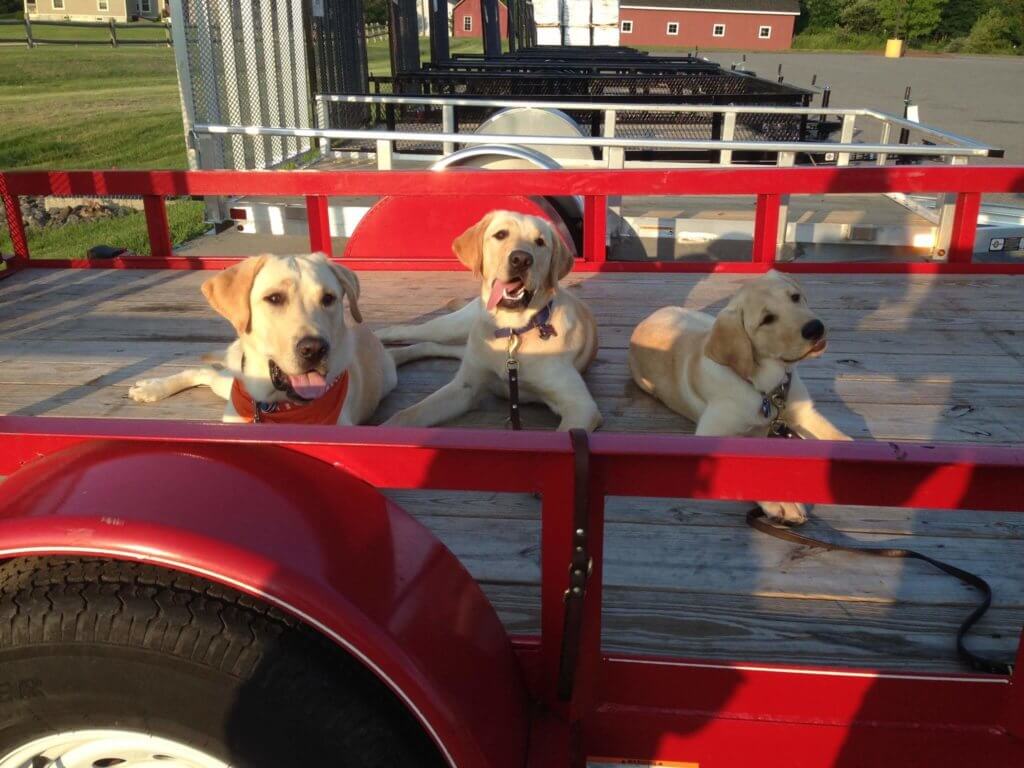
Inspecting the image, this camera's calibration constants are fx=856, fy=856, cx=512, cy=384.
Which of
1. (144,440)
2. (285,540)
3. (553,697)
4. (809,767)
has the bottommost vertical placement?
(809,767)

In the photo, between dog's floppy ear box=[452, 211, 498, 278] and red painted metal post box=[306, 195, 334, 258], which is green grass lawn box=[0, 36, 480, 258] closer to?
red painted metal post box=[306, 195, 334, 258]

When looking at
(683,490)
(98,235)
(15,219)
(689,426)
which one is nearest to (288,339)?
(689,426)

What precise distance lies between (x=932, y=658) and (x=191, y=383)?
9.53 feet

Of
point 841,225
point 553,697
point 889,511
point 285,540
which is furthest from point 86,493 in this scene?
point 841,225

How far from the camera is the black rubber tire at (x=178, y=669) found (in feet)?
4.46

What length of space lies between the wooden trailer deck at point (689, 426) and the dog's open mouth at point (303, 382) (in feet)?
1.52

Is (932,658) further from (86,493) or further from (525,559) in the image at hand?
(86,493)

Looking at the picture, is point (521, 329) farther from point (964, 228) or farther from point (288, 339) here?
point (964, 228)

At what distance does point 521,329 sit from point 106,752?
2419mm

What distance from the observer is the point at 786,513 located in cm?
251

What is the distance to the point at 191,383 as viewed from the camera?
3.61 m

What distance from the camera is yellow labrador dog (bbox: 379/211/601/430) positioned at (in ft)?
11.3

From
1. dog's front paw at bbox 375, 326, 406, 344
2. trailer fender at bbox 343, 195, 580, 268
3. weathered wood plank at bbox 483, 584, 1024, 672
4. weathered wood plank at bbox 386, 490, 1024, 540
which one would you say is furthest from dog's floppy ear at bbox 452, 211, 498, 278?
weathered wood plank at bbox 483, 584, 1024, 672

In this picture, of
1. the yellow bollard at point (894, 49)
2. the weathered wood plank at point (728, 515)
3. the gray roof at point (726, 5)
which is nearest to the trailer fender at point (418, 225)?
the weathered wood plank at point (728, 515)
